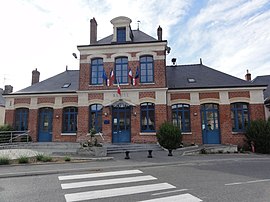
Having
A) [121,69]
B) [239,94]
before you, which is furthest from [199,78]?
[121,69]

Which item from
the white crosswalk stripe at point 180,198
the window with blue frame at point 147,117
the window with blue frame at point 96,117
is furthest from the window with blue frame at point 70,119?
the white crosswalk stripe at point 180,198

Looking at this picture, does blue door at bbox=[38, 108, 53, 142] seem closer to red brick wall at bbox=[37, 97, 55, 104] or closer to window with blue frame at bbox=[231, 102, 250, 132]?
red brick wall at bbox=[37, 97, 55, 104]

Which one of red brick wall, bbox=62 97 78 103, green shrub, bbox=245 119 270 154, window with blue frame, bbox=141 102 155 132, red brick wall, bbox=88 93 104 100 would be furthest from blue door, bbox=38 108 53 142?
green shrub, bbox=245 119 270 154

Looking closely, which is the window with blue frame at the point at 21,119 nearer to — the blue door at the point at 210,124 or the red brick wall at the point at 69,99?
the red brick wall at the point at 69,99

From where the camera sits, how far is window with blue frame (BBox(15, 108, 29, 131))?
59.3 feet

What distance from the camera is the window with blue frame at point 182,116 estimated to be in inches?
656

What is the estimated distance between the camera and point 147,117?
1614 centimetres

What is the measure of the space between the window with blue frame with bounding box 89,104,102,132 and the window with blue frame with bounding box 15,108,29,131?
5.94 metres

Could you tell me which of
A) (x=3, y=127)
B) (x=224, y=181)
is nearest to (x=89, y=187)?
(x=224, y=181)

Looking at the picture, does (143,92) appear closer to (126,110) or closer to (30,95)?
(126,110)

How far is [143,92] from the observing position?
53.5ft

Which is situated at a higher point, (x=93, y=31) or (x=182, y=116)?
(x=93, y=31)

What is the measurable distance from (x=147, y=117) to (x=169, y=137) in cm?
287

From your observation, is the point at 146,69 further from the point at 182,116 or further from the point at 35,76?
the point at 35,76
